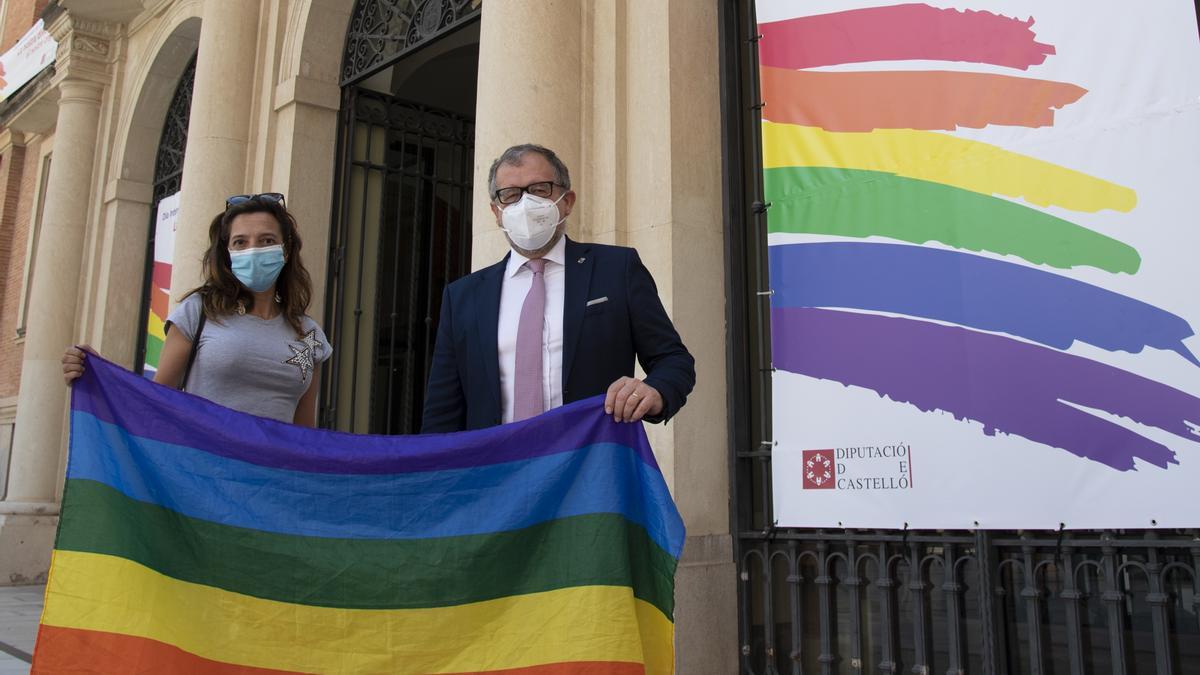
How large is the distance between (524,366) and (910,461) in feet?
7.94

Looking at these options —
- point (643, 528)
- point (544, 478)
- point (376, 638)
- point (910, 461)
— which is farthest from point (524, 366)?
point (910, 461)

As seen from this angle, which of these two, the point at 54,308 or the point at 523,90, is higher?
the point at 54,308

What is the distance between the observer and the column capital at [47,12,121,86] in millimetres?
13094

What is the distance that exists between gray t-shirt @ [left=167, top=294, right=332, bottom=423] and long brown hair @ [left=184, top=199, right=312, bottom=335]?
0.04 metres

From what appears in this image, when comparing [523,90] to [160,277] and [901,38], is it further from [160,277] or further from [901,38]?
[160,277]

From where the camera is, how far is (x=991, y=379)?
435cm

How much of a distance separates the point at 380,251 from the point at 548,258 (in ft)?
22.7

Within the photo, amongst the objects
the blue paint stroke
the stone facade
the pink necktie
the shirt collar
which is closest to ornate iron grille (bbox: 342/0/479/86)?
the stone facade

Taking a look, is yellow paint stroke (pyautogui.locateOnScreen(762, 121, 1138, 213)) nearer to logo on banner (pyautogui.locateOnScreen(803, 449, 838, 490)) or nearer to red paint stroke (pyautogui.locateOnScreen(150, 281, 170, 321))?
logo on banner (pyautogui.locateOnScreen(803, 449, 838, 490))

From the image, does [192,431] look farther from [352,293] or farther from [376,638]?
[352,293]

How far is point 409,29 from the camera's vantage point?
8586 millimetres

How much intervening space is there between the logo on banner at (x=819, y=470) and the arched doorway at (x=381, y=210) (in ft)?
15.2

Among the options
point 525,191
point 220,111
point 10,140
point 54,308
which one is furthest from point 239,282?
point 10,140

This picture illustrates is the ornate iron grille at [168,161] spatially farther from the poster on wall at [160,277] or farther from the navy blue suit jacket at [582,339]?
the navy blue suit jacket at [582,339]
